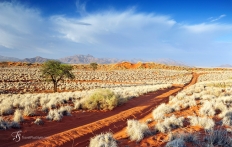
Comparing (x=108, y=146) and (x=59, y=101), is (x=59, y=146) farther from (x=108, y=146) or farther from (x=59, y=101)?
(x=59, y=101)

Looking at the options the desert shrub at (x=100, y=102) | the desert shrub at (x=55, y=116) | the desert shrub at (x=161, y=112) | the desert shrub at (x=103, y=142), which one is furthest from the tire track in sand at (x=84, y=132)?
the desert shrub at (x=100, y=102)

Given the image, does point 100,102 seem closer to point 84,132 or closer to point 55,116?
point 55,116

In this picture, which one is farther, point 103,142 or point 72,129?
point 72,129

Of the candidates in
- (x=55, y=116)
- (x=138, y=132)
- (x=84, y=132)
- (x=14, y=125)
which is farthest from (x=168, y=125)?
(x=14, y=125)

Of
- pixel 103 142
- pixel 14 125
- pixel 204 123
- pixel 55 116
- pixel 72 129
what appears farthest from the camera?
pixel 55 116

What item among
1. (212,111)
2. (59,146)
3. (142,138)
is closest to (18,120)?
(59,146)

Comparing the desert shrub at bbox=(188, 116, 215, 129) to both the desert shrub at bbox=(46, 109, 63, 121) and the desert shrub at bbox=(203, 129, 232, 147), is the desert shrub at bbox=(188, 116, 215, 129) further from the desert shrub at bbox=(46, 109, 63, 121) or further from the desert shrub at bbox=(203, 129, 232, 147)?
the desert shrub at bbox=(46, 109, 63, 121)

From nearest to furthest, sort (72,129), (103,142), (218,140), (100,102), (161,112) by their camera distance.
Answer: (103,142), (218,140), (72,129), (161,112), (100,102)

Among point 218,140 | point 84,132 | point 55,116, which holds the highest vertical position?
point 218,140

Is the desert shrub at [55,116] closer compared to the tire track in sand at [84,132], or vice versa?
the tire track in sand at [84,132]

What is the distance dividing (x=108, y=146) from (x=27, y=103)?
9.23m

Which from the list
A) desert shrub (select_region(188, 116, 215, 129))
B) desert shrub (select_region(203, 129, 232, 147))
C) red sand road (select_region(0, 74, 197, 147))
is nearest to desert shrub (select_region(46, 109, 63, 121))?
red sand road (select_region(0, 74, 197, 147))

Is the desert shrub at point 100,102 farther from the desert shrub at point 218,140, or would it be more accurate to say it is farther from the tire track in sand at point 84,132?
the desert shrub at point 218,140

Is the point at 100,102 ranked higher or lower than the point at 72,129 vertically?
higher
